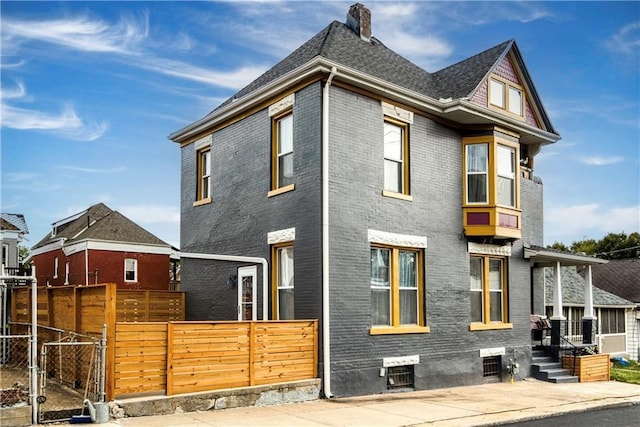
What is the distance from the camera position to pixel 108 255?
3566 centimetres

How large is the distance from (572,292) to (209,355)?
22.1m

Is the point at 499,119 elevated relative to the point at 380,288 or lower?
elevated

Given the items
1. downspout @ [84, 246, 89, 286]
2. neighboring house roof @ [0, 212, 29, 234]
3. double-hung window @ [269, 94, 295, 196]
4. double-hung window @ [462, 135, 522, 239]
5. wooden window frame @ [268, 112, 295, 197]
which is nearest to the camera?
double-hung window @ [269, 94, 295, 196]

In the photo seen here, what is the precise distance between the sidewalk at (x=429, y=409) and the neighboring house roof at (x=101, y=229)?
2512cm

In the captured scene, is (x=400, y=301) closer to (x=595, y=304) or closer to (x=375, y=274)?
(x=375, y=274)

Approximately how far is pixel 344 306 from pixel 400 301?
210 cm

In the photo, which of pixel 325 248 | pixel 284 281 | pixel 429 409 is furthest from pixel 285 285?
pixel 429 409

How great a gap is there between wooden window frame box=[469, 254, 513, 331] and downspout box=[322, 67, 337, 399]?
17.1 feet

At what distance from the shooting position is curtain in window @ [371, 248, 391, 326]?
50.2ft

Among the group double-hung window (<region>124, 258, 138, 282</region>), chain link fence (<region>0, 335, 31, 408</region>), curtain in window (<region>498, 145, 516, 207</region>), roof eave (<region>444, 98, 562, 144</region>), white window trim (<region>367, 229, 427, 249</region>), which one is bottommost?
chain link fence (<region>0, 335, 31, 408</region>)

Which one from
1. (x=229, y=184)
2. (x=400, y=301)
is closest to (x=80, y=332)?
(x=229, y=184)

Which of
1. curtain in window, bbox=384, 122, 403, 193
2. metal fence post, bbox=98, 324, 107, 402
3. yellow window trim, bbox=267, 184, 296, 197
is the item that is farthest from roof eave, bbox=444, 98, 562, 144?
metal fence post, bbox=98, 324, 107, 402

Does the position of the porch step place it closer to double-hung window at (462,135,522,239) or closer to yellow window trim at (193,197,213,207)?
double-hung window at (462,135,522,239)

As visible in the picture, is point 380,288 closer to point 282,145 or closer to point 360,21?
point 282,145
